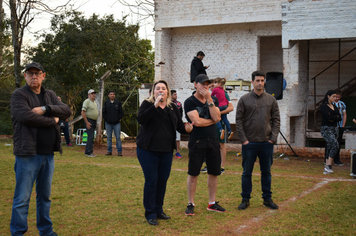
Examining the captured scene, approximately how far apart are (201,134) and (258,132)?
98cm

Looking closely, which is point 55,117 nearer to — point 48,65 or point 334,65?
point 48,65

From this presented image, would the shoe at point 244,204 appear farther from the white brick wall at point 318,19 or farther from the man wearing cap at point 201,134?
the white brick wall at point 318,19

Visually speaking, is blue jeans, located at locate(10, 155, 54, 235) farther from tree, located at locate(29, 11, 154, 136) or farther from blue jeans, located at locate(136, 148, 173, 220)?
tree, located at locate(29, 11, 154, 136)

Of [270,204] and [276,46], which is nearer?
[270,204]

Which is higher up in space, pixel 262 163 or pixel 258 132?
pixel 258 132

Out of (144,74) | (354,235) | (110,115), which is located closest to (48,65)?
(110,115)

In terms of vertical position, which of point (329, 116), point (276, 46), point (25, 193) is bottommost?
point (25, 193)

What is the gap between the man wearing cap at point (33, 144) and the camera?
460cm

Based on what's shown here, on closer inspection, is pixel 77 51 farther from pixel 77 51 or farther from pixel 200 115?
pixel 200 115

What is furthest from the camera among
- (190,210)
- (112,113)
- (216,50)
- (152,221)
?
(216,50)

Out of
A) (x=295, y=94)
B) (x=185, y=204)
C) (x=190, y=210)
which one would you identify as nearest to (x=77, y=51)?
(x=295, y=94)

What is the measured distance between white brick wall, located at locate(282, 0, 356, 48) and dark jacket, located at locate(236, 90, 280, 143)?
8.95 m

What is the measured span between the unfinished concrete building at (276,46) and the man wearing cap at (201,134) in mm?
9666

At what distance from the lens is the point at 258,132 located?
6.35 meters
